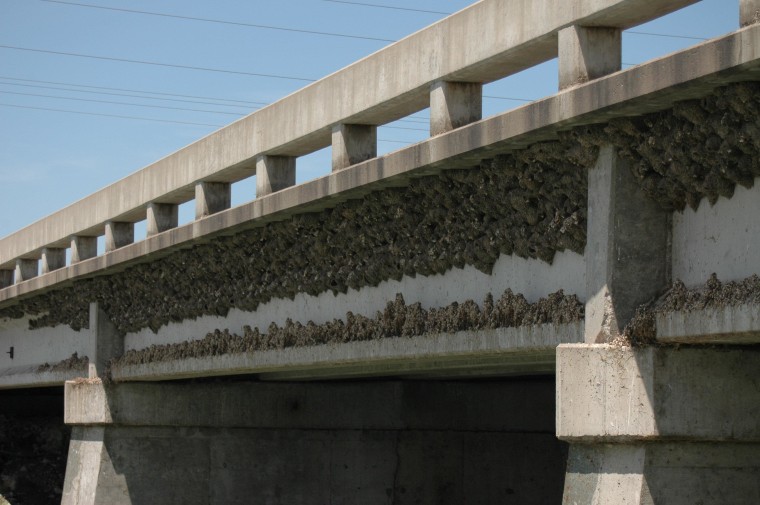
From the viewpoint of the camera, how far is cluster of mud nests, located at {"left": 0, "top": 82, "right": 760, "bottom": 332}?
6516 mm

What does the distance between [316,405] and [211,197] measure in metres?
4.41

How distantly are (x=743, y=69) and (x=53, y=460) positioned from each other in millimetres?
20743

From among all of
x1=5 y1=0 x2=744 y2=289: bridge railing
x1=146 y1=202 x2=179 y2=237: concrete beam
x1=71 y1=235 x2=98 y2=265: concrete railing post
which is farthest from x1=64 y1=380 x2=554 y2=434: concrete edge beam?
x1=146 y1=202 x2=179 y2=237: concrete beam

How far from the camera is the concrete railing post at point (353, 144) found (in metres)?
9.92

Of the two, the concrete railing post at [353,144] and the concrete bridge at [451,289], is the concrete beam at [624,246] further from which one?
the concrete railing post at [353,144]

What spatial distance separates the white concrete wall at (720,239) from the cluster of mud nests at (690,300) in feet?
0.22

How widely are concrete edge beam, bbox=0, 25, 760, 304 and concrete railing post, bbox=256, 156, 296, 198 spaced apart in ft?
0.62

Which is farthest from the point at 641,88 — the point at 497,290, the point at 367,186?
the point at 367,186

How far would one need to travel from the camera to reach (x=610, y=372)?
23.6ft

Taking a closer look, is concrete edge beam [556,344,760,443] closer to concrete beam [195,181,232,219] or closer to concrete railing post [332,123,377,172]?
concrete railing post [332,123,377,172]

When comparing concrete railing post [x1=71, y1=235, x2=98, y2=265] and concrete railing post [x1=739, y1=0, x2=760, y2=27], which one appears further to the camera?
concrete railing post [x1=71, y1=235, x2=98, y2=265]

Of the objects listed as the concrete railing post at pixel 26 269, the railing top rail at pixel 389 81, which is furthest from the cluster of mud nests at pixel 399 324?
the concrete railing post at pixel 26 269

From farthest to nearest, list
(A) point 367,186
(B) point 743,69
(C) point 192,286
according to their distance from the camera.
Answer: (C) point 192,286
(A) point 367,186
(B) point 743,69

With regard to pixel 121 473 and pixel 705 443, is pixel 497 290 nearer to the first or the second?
pixel 705 443
